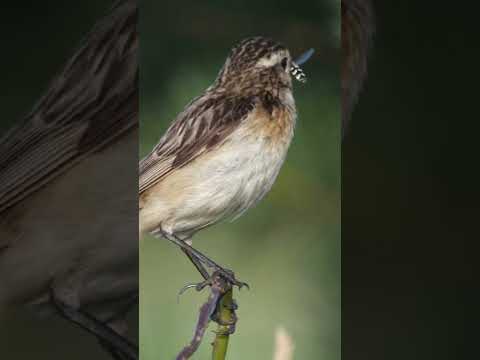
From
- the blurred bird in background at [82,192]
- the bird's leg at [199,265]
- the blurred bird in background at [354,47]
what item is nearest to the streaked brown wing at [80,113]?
the blurred bird in background at [82,192]

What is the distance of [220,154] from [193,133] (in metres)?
0.09

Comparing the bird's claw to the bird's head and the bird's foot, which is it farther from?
the bird's head

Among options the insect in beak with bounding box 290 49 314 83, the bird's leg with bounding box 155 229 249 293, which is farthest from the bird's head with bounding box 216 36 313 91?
the bird's leg with bounding box 155 229 249 293

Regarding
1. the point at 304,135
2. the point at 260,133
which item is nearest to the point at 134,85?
the point at 260,133

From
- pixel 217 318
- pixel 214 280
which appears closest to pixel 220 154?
pixel 214 280

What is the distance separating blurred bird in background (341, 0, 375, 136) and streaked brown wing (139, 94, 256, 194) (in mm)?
367

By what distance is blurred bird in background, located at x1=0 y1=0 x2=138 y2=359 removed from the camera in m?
2.02

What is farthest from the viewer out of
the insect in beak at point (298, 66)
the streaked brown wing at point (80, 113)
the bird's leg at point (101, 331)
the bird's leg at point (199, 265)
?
the insect in beak at point (298, 66)

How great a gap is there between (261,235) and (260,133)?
1.02ft

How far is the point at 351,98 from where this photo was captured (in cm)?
250

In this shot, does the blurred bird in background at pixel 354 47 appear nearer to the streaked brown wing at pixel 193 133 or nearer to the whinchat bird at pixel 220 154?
the whinchat bird at pixel 220 154

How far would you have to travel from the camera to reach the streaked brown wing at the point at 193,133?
85.4 inches

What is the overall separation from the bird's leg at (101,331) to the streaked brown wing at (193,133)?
1.19ft

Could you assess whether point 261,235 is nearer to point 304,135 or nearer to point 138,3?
point 304,135
